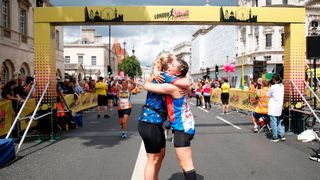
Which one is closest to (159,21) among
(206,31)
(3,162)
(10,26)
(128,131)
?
(128,131)

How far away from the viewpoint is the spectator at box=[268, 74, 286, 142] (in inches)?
357

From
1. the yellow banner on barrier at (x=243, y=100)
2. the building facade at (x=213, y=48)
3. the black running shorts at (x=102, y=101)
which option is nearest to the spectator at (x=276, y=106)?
the yellow banner on barrier at (x=243, y=100)

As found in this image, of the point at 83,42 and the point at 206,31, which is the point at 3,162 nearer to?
the point at 83,42

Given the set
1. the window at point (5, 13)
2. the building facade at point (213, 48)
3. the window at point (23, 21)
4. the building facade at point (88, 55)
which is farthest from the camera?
the building facade at point (88, 55)

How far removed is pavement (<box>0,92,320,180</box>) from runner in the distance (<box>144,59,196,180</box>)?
1.60 meters

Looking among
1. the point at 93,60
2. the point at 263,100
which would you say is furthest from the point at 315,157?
the point at 93,60

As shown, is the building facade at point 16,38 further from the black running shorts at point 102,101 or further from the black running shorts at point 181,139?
the black running shorts at point 181,139

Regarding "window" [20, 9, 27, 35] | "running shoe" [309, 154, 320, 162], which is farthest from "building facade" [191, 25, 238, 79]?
"running shoe" [309, 154, 320, 162]

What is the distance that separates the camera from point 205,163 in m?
6.51

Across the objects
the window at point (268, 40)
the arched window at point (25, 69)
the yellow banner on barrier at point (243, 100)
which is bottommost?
the yellow banner on barrier at point (243, 100)

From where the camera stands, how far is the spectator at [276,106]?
906cm

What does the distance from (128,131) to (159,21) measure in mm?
3598

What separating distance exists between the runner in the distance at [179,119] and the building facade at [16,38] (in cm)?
1931

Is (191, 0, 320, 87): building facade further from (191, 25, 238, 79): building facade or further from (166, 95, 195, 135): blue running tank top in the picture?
(166, 95, 195, 135): blue running tank top
